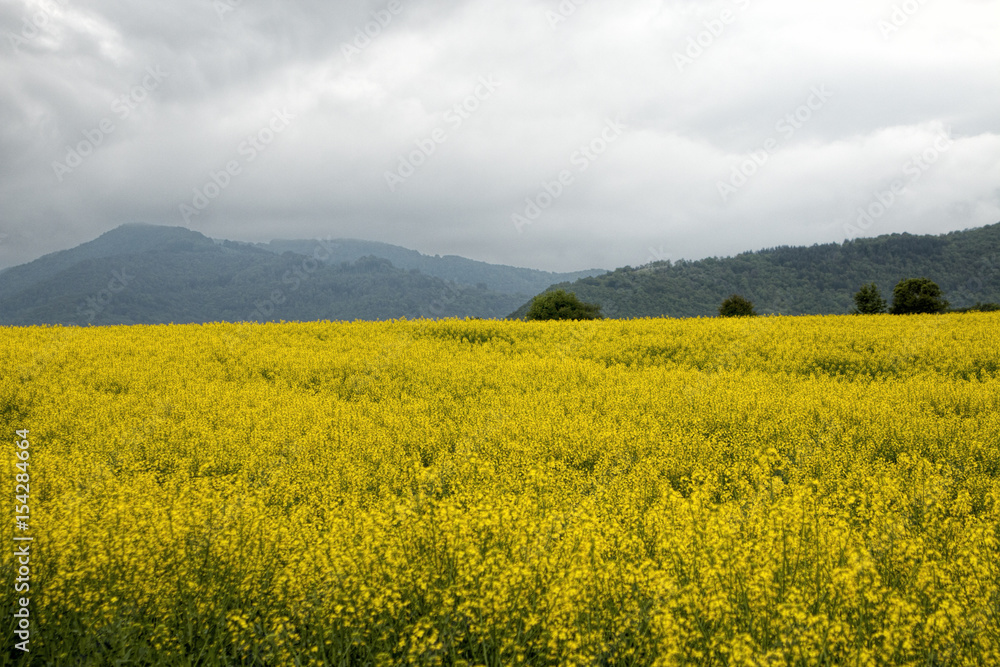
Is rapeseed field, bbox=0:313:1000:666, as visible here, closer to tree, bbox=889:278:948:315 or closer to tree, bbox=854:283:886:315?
tree, bbox=854:283:886:315

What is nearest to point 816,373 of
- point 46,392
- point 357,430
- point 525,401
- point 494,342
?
point 525,401

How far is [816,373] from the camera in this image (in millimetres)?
14547

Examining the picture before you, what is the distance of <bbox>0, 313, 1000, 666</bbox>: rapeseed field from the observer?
3889 millimetres

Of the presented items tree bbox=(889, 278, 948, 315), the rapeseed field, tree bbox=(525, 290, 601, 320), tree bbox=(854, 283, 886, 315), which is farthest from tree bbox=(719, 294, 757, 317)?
the rapeseed field

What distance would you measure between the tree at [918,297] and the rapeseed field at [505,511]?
5384 centimetres

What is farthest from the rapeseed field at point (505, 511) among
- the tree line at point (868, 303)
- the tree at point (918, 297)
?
the tree at point (918, 297)

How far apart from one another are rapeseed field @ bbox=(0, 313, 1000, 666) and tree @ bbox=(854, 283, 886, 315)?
174ft

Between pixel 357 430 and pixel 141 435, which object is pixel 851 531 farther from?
pixel 141 435

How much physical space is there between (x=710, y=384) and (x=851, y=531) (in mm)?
7437

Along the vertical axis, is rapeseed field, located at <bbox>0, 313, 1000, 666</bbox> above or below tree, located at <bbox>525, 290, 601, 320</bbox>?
below

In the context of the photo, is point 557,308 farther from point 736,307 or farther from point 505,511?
point 505,511

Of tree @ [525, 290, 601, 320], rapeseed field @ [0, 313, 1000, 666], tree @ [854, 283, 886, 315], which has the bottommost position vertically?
rapeseed field @ [0, 313, 1000, 666]

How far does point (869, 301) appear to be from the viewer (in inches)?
2392

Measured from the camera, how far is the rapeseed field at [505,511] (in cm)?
389
